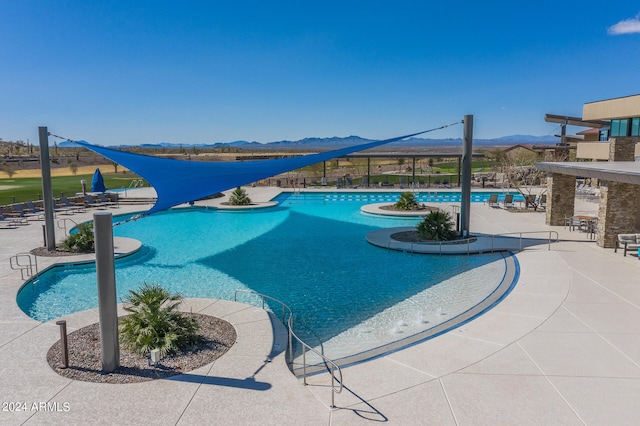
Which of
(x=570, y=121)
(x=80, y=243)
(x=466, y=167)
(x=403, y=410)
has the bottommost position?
(x=403, y=410)

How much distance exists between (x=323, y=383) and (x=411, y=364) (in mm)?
1346

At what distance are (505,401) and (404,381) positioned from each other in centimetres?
126

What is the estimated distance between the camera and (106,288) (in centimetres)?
642

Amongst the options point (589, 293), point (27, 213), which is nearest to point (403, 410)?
point (589, 293)

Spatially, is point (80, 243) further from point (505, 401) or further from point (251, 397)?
point (505, 401)

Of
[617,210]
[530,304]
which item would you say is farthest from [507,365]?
[617,210]

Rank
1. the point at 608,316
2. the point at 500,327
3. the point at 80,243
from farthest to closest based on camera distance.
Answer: the point at 80,243 < the point at 608,316 < the point at 500,327

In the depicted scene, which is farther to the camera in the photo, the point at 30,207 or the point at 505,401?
the point at 30,207

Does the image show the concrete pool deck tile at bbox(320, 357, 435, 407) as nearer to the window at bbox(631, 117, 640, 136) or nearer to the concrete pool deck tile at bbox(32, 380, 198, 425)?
the concrete pool deck tile at bbox(32, 380, 198, 425)

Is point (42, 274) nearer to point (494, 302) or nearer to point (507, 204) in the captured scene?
point (494, 302)

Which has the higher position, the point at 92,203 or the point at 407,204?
the point at 407,204

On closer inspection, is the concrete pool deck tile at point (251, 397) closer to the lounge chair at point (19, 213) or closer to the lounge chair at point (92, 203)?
the lounge chair at point (19, 213)

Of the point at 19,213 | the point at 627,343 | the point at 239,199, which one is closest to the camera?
the point at 627,343

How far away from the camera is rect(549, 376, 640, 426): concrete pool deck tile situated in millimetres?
5316
